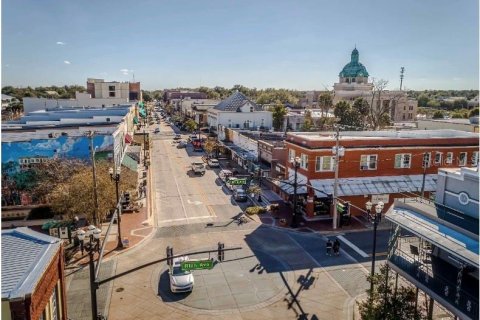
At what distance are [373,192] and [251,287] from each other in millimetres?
17509

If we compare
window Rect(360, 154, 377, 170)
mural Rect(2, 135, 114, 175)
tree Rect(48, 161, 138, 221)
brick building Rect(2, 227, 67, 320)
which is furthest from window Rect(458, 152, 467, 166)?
brick building Rect(2, 227, 67, 320)

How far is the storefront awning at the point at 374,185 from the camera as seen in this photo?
117 feet

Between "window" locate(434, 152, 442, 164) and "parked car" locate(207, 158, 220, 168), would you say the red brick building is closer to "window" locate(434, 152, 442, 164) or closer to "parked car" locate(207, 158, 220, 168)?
"window" locate(434, 152, 442, 164)

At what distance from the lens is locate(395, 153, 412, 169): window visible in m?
38.1

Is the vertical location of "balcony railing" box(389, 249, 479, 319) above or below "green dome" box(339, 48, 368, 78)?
below

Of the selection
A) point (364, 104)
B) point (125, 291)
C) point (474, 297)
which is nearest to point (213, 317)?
point (125, 291)

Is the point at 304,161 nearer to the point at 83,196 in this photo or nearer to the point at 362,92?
the point at 83,196

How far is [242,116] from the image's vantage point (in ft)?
285

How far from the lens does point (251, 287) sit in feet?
78.4

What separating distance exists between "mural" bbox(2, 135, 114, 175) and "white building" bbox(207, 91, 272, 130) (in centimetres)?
4445

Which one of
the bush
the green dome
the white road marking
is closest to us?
the white road marking

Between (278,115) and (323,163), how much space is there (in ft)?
172

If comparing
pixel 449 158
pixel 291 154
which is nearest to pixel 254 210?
pixel 291 154

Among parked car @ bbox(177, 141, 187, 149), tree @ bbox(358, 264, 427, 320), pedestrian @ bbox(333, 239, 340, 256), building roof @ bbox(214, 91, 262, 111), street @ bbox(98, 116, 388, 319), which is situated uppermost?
building roof @ bbox(214, 91, 262, 111)
